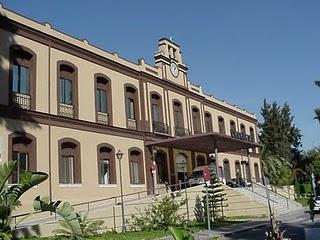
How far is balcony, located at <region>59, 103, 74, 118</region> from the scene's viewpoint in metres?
24.1

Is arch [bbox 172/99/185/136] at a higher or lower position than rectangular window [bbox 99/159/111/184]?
higher

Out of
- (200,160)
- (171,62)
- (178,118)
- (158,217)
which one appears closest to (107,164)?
(158,217)

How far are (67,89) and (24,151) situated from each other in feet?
A: 16.2

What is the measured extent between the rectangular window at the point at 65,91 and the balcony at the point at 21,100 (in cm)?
243

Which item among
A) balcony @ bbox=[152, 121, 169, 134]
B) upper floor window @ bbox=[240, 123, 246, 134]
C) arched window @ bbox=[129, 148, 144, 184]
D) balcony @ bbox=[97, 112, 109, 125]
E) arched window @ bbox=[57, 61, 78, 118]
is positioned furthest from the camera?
upper floor window @ bbox=[240, 123, 246, 134]

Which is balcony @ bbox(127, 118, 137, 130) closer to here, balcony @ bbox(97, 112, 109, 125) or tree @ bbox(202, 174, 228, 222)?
balcony @ bbox(97, 112, 109, 125)

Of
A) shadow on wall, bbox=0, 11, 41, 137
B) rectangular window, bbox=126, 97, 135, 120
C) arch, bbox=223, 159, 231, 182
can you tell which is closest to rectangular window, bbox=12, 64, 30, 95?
shadow on wall, bbox=0, 11, 41, 137

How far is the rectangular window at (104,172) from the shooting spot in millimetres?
26219

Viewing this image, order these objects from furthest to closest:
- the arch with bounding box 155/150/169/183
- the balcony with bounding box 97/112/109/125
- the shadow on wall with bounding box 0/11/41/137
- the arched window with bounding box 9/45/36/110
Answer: the arch with bounding box 155/150/169/183
the balcony with bounding box 97/112/109/125
the arched window with bounding box 9/45/36/110
the shadow on wall with bounding box 0/11/41/137

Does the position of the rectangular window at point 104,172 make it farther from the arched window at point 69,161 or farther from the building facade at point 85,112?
the arched window at point 69,161

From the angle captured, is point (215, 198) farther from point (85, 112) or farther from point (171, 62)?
point (171, 62)

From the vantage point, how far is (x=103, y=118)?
27.3 metres

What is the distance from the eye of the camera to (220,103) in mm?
44688

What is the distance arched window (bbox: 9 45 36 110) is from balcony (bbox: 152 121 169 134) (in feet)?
36.6
